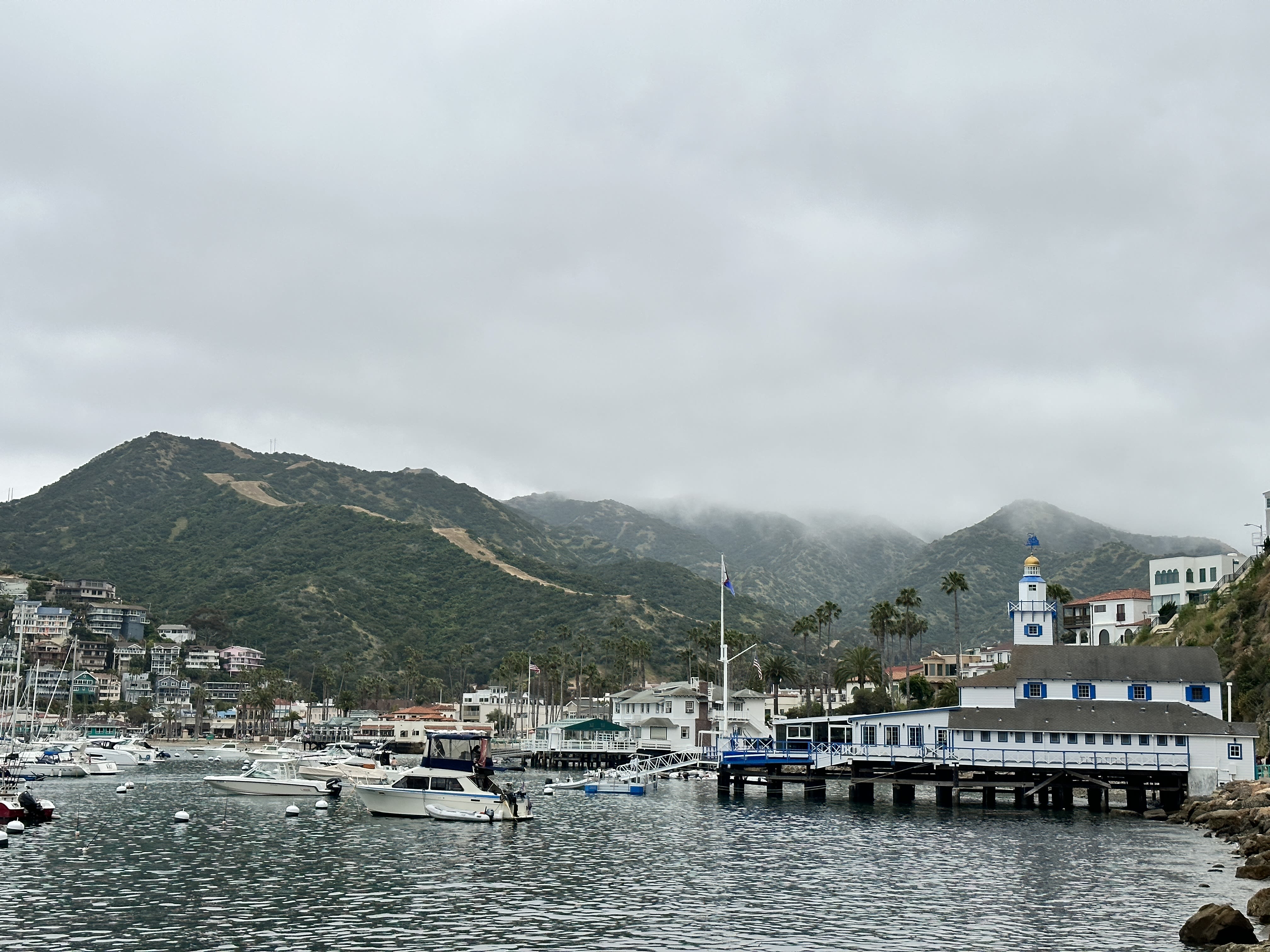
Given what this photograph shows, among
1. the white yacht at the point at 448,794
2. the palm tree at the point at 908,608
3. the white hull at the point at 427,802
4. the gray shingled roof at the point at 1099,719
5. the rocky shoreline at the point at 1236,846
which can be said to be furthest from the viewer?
the palm tree at the point at 908,608

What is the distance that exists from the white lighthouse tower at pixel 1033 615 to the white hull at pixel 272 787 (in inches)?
2806

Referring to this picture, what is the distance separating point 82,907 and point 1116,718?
71.3 m

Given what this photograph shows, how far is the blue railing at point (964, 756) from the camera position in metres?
80.8

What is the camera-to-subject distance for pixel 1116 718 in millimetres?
83625

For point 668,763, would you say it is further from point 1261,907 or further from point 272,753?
point 1261,907

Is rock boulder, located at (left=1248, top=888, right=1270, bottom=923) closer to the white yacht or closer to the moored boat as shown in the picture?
the white yacht

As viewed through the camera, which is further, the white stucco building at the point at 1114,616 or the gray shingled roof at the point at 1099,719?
the white stucco building at the point at 1114,616

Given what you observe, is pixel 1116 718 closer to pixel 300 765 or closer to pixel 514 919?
pixel 514 919

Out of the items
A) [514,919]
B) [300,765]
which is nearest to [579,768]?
[300,765]

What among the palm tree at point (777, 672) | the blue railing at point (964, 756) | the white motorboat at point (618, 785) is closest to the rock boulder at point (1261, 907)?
the blue railing at point (964, 756)

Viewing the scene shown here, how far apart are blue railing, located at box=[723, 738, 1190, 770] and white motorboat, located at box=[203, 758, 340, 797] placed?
107 feet

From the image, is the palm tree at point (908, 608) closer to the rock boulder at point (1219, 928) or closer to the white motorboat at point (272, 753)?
the white motorboat at point (272, 753)

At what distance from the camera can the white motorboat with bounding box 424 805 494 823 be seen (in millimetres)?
68312

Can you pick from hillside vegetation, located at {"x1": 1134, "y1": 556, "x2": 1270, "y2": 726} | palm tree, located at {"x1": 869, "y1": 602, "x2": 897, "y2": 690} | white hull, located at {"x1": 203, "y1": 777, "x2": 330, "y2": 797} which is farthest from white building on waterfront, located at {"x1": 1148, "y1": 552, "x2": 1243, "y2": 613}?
white hull, located at {"x1": 203, "y1": 777, "x2": 330, "y2": 797}
